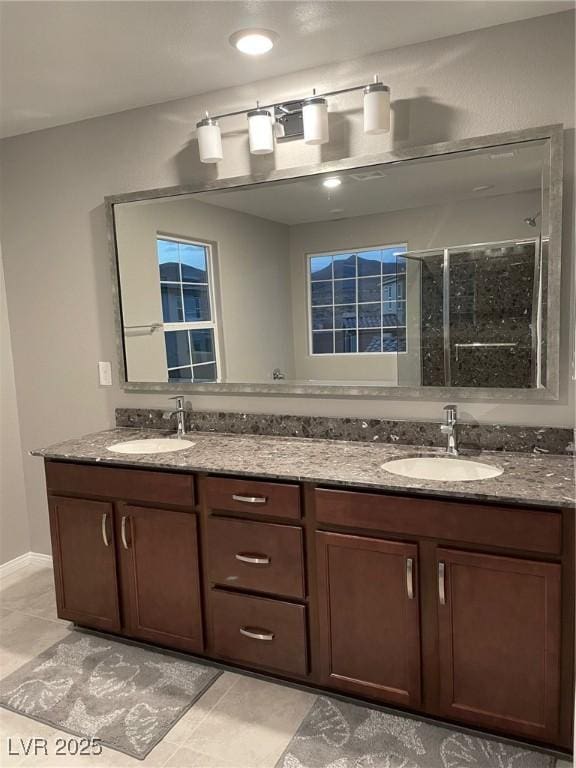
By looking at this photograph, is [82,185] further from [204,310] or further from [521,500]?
[521,500]

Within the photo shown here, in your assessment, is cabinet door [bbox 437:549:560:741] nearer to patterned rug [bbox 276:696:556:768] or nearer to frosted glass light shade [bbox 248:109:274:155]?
patterned rug [bbox 276:696:556:768]

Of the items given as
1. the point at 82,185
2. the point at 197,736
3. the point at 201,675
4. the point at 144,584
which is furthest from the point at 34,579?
the point at 82,185

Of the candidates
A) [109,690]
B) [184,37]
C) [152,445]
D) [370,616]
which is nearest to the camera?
[370,616]

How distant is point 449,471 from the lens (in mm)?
2152

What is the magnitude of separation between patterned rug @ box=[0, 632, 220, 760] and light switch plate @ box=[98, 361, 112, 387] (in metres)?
1.25

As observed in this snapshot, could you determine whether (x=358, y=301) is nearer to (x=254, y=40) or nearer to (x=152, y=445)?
(x=254, y=40)

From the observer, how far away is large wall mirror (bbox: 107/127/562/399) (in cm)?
211

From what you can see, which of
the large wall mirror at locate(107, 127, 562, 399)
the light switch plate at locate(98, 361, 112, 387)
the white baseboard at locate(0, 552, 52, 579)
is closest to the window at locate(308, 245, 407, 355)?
the large wall mirror at locate(107, 127, 562, 399)

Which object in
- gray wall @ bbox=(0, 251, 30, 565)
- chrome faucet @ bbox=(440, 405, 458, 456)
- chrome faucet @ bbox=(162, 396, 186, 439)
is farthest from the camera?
gray wall @ bbox=(0, 251, 30, 565)

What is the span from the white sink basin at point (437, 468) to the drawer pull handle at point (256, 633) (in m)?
0.76

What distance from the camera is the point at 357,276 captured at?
2.37m

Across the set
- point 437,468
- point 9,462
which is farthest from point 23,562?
point 437,468

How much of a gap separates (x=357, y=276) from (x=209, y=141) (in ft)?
2.79

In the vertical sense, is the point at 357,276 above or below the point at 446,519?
above
